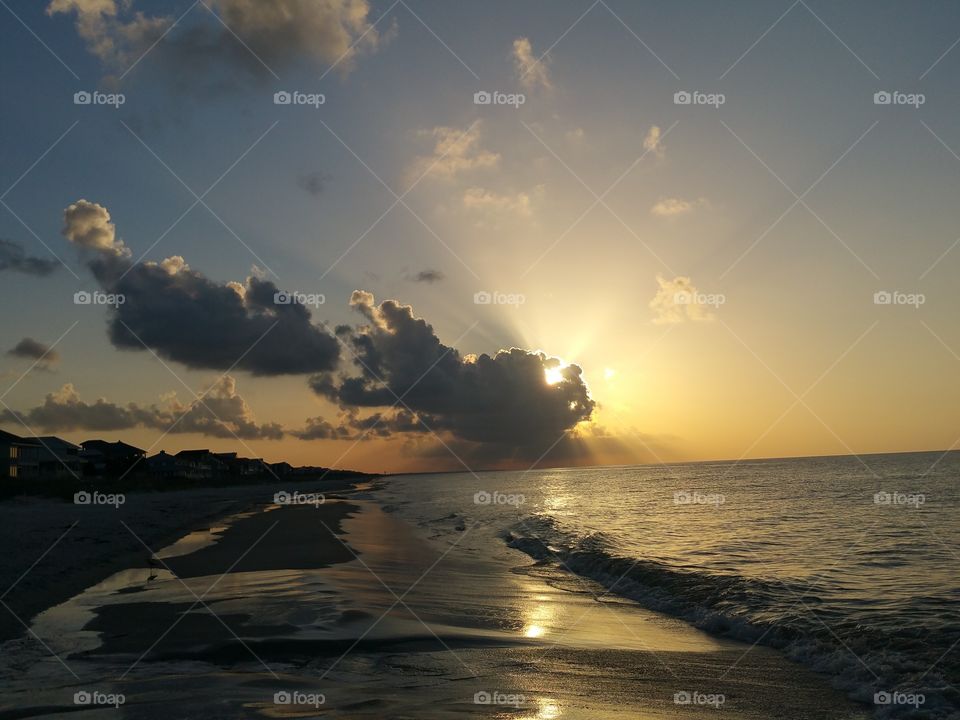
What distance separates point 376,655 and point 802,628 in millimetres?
9065

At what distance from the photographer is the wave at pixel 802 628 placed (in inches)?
431

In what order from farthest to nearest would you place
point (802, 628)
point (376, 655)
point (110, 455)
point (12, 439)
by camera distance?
point (110, 455)
point (12, 439)
point (802, 628)
point (376, 655)

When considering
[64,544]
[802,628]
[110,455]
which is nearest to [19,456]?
[110,455]

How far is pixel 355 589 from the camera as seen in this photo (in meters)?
18.5

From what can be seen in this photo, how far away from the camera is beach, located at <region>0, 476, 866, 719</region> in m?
8.95

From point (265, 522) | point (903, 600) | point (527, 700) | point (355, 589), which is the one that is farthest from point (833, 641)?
point (265, 522)

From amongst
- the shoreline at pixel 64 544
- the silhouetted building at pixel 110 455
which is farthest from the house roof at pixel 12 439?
the shoreline at pixel 64 544

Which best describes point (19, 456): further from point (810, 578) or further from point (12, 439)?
point (810, 578)

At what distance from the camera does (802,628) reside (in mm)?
14656

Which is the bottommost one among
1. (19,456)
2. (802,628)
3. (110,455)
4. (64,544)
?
(802,628)

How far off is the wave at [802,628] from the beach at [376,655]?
599mm

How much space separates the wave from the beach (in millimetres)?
599

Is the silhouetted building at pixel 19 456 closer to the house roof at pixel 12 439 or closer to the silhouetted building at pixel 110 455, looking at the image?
the house roof at pixel 12 439

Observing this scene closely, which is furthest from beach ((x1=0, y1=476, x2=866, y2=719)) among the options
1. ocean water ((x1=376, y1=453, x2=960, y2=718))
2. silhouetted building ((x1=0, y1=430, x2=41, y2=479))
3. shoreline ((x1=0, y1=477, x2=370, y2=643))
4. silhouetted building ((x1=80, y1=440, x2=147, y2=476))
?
silhouetted building ((x1=80, y1=440, x2=147, y2=476))
